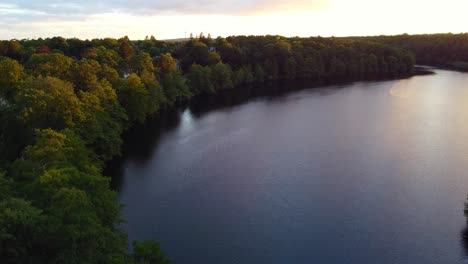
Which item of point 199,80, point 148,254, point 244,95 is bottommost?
point 244,95

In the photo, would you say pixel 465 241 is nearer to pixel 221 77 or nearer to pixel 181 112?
pixel 181 112

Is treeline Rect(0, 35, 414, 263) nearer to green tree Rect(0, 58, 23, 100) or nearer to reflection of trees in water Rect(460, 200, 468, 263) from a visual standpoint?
green tree Rect(0, 58, 23, 100)

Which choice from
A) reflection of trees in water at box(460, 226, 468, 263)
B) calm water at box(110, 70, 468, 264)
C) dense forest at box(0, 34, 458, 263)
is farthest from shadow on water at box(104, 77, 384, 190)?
reflection of trees in water at box(460, 226, 468, 263)

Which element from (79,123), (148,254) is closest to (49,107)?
(79,123)

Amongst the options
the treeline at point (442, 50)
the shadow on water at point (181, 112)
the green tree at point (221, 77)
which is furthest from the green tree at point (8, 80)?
the treeline at point (442, 50)

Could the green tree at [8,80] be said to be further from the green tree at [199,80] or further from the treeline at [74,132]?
the green tree at [199,80]
